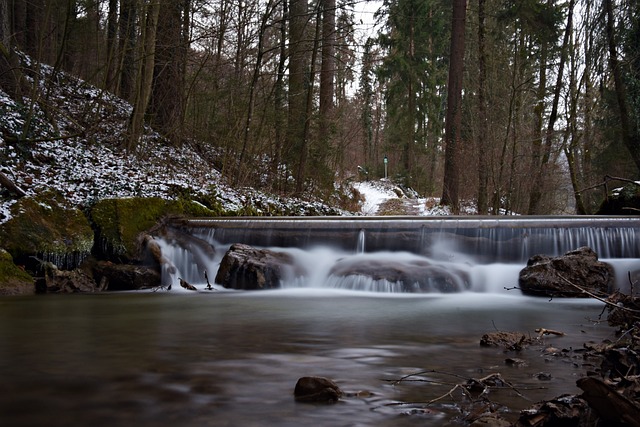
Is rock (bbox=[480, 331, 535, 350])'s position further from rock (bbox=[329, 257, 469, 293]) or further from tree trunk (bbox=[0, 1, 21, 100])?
tree trunk (bbox=[0, 1, 21, 100])

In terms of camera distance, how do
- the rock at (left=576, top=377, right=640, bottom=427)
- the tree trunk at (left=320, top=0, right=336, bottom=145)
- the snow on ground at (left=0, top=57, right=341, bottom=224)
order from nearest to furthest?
1. the rock at (left=576, top=377, right=640, bottom=427)
2. the snow on ground at (left=0, top=57, right=341, bottom=224)
3. the tree trunk at (left=320, top=0, right=336, bottom=145)

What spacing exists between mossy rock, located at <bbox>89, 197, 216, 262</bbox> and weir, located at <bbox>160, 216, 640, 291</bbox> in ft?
1.76

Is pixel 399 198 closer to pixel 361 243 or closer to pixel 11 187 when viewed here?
pixel 361 243

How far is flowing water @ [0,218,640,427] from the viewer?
309 centimetres

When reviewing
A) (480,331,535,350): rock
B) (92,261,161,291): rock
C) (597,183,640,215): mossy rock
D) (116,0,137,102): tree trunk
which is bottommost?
(480,331,535,350): rock

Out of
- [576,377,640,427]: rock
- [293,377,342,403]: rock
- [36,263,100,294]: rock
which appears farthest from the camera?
[36,263,100,294]: rock

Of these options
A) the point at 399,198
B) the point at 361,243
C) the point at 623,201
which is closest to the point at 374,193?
the point at 399,198

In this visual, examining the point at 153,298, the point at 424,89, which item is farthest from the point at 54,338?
the point at 424,89

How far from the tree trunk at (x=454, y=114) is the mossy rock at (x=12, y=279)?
13.3 m

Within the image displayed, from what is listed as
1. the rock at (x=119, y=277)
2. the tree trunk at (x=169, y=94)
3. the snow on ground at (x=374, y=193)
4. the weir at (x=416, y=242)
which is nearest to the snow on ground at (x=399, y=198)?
the snow on ground at (x=374, y=193)

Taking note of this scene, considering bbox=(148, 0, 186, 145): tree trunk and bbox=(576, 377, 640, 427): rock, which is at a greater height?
bbox=(148, 0, 186, 145): tree trunk

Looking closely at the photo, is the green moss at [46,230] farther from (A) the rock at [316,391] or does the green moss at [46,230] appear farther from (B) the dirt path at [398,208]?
(B) the dirt path at [398,208]

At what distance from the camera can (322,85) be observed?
18906 mm

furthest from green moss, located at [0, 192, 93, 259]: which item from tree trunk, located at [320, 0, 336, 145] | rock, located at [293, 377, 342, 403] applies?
tree trunk, located at [320, 0, 336, 145]
